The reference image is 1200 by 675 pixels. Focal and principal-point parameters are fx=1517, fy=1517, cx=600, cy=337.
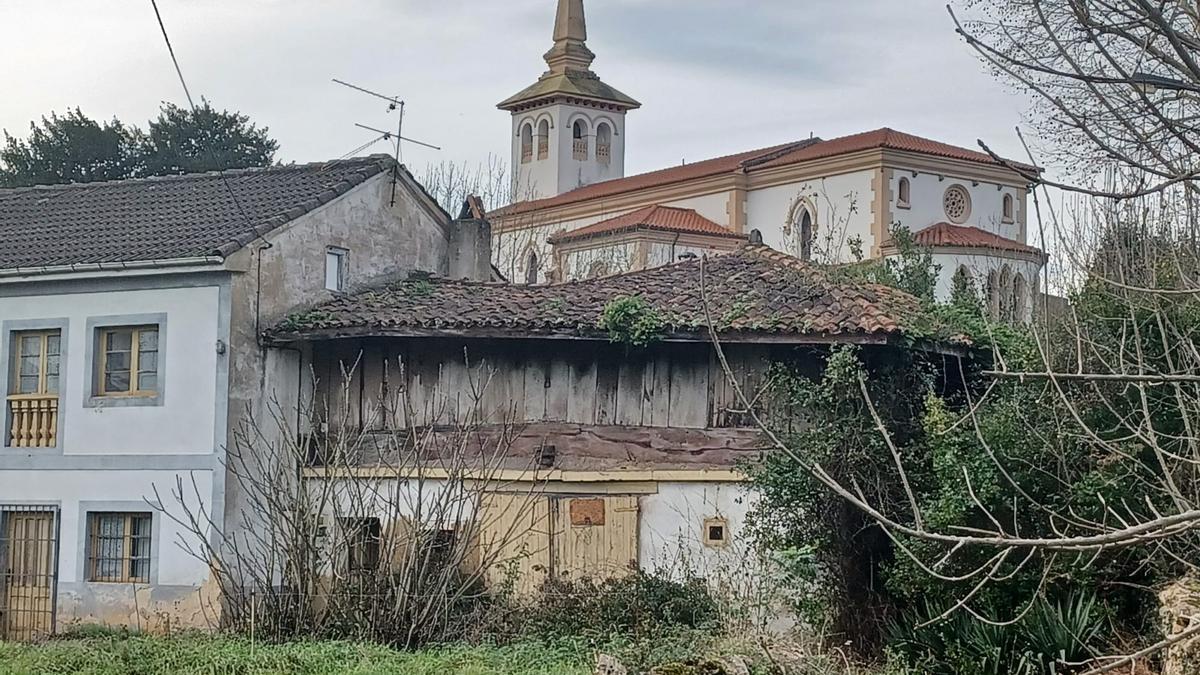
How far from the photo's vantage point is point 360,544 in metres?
17.6

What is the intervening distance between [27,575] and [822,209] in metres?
33.9

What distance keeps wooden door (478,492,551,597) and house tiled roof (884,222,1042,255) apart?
2712 centimetres

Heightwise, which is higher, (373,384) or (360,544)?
(373,384)

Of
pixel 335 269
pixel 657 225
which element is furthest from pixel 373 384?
pixel 657 225

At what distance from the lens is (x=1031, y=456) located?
15547 mm

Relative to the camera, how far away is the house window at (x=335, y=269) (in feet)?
67.9

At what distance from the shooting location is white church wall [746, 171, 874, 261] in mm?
48000

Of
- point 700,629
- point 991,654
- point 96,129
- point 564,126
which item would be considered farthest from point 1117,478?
point 564,126

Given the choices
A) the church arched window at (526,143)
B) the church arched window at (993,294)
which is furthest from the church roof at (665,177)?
the church arched window at (993,294)

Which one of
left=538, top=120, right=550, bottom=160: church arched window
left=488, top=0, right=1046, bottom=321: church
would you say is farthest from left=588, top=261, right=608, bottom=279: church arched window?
left=538, top=120, right=550, bottom=160: church arched window

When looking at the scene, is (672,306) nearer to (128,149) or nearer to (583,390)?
(583,390)

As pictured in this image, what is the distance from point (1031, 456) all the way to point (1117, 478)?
1248mm

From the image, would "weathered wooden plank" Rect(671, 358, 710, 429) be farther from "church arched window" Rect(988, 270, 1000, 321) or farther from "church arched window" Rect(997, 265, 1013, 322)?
"church arched window" Rect(988, 270, 1000, 321)

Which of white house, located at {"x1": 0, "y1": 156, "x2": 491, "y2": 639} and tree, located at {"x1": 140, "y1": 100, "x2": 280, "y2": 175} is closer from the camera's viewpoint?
white house, located at {"x1": 0, "y1": 156, "x2": 491, "y2": 639}
